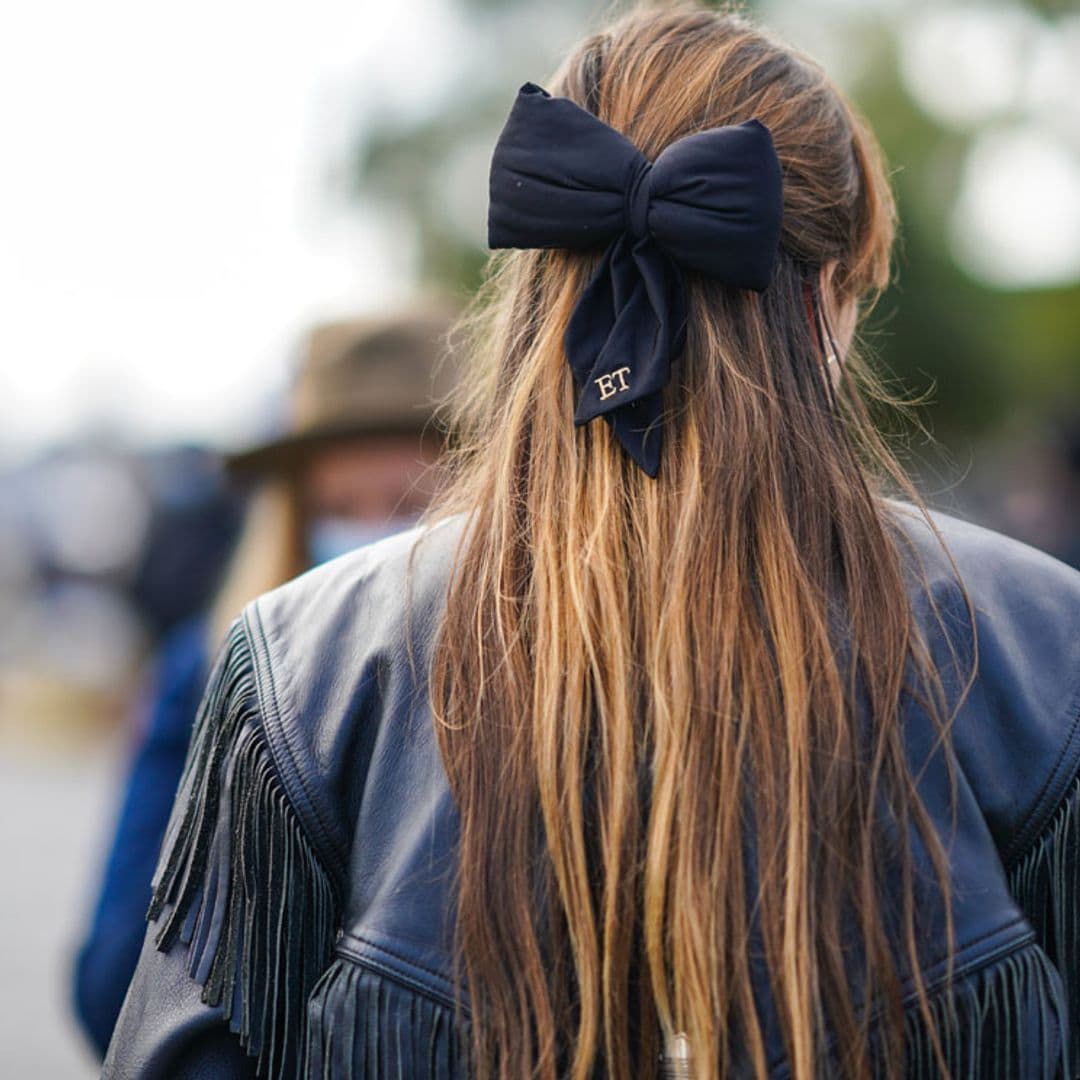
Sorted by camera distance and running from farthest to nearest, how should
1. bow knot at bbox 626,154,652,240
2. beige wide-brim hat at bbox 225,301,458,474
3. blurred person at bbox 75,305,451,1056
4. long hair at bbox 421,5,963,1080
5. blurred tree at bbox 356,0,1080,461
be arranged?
blurred tree at bbox 356,0,1080,461 → beige wide-brim hat at bbox 225,301,458,474 → blurred person at bbox 75,305,451,1056 → bow knot at bbox 626,154,652,240 → long hair at bbox 421,5,963,1080

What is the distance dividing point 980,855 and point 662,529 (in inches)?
16.5

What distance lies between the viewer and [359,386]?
121 inches

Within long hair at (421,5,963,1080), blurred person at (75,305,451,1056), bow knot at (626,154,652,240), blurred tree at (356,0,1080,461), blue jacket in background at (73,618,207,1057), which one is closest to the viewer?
long hair at (421,5,963,1080)

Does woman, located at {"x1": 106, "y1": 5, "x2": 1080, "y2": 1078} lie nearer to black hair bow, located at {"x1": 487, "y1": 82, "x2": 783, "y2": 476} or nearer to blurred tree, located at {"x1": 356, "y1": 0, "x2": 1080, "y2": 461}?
black hair bow, located at {"x1": 487, "y1": 82, "x2": 783, "y2": 476}

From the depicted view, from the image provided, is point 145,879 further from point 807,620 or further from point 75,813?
point 75,813

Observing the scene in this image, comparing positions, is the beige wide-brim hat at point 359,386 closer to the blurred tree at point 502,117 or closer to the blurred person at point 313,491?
the blurred person at point 313,491

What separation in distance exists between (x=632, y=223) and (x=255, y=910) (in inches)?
30.0

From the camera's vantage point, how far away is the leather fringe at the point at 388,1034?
1283 millimetres

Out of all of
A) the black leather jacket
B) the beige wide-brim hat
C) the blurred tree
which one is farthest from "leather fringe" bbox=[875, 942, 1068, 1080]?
the blurred tree

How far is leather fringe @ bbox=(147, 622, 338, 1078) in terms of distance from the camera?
138cm

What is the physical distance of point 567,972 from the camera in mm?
1275

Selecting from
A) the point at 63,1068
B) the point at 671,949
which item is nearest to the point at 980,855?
the point at 671,949

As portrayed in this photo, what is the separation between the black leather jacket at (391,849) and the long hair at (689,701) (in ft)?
0.15

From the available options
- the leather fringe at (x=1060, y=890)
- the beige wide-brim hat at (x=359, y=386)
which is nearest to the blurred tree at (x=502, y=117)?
the beige wide-brim hat at (x=359, y=386)
